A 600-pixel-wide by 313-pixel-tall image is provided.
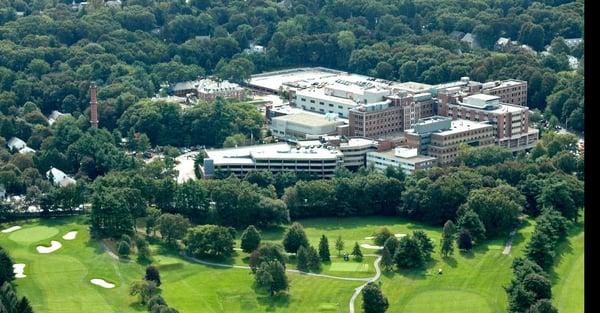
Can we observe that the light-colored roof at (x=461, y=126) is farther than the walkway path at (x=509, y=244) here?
Yes

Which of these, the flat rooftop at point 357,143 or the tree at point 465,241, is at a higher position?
the flat rooftop at point 357,143

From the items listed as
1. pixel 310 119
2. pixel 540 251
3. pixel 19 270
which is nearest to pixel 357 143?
pixel 310 119

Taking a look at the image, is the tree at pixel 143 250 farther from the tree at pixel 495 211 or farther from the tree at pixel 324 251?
the tree at pixel 495 211

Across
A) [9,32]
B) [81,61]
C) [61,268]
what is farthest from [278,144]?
[9,32]

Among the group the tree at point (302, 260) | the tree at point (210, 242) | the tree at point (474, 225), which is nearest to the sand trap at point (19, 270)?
the tree at point (210, 242)

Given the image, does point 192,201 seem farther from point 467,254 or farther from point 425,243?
point 467,254
